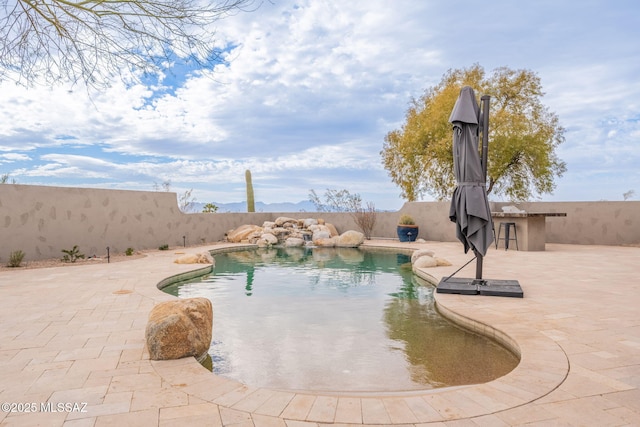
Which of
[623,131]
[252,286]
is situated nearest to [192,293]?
[252,286]

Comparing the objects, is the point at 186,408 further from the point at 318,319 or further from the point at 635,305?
the point at 635,305

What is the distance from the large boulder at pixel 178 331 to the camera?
113 inches

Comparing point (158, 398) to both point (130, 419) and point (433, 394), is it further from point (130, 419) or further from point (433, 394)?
point (433, 394)

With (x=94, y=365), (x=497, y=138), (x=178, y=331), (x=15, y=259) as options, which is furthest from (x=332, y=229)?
(x=94, y=365)

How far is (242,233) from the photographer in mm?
13734

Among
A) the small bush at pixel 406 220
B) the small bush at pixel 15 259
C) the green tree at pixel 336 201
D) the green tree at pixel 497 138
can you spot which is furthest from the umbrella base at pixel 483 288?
the green tree at pixel 497 138

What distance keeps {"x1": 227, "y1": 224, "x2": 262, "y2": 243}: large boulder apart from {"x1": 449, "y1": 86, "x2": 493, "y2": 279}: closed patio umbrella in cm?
975

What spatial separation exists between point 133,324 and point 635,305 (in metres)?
5.36

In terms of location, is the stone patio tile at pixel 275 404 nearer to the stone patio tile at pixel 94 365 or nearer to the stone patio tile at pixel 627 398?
the stone patio tile at pixel 94 365

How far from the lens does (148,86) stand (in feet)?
20.8

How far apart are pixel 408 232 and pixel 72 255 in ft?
31.1

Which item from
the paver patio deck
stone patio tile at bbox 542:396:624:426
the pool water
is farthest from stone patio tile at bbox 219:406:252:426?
stone patio tile at bbox 542:396:624:426

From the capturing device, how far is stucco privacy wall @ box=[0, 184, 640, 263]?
27.7ft

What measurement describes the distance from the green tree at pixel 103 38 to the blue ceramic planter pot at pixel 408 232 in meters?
8.98
